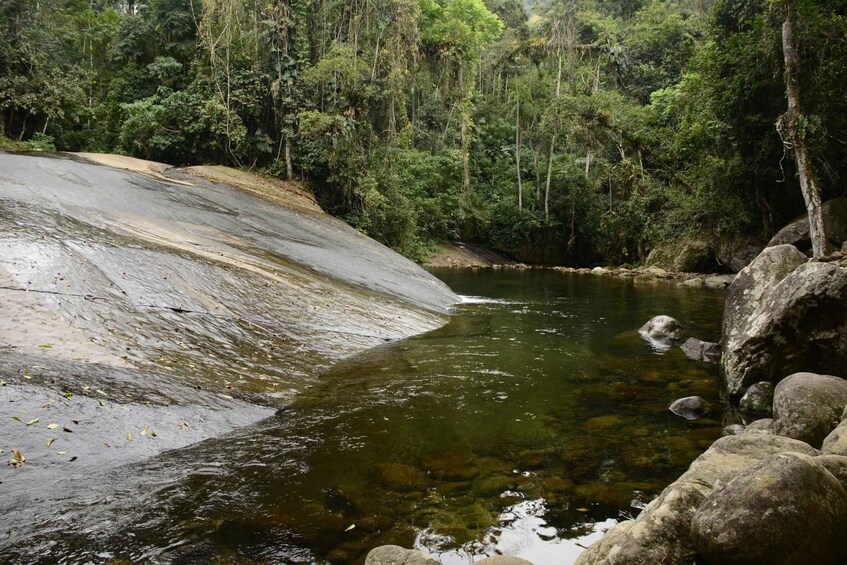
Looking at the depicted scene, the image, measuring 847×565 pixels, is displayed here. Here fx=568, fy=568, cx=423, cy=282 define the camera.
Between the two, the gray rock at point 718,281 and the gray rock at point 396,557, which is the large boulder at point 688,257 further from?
the gray rock at point 396,557

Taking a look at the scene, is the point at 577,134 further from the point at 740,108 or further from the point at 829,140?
the point at 829,140

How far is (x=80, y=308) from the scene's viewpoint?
6.62 metres

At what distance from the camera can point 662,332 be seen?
448 inches

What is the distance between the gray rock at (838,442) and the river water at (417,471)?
1246 mm

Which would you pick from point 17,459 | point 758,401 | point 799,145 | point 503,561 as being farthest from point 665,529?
point 799,145

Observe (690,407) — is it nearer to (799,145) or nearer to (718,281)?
(799,145)

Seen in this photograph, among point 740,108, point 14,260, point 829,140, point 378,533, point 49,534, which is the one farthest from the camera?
point 740,108

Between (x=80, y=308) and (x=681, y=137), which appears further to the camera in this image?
(x=681, y=137)

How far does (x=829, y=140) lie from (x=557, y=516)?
17.0 meters

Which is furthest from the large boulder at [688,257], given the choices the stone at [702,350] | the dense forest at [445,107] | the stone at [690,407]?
the stone at [690,407]

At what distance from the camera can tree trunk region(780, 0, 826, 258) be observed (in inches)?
476

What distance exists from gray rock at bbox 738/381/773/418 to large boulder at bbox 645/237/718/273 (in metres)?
22.1

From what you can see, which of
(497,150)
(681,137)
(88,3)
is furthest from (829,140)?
(88,3)

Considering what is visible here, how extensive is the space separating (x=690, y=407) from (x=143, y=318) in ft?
22.2
